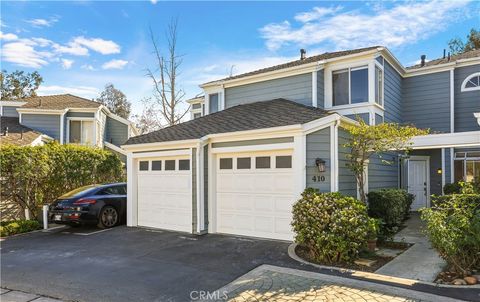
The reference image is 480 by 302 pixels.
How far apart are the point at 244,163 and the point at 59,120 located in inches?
575

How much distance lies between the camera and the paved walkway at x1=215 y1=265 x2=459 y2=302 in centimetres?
464

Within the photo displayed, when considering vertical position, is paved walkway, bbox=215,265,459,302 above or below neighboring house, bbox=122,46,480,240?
below

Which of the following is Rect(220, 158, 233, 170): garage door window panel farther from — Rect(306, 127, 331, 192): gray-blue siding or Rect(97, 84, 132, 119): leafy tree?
Rect(97, 84, 132, 119): leafy tree

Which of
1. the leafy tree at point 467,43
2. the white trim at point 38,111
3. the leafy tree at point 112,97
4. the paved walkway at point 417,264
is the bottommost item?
the paved walkway at point 417,264

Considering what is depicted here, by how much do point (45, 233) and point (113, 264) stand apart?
17.3 feet

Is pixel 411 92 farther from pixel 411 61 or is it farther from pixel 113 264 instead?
pixel 113 264

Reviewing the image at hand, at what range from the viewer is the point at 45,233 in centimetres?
1048

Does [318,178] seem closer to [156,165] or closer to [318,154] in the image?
[318,154]

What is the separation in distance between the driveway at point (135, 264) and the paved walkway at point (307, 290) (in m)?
0.29

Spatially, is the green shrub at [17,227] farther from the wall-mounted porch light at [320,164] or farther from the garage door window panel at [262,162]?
the wall-mounted porch light at [320,164]

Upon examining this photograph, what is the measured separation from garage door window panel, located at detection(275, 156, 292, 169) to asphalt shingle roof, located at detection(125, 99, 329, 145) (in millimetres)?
836

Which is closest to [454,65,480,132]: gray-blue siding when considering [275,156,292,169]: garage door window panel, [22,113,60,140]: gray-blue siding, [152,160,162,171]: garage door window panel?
[275,156,292,169]: garage door window panel

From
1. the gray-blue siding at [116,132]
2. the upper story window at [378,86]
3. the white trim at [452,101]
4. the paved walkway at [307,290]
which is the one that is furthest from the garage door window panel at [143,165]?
the white trim at [452,101]

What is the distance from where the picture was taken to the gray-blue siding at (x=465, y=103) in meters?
12.4
